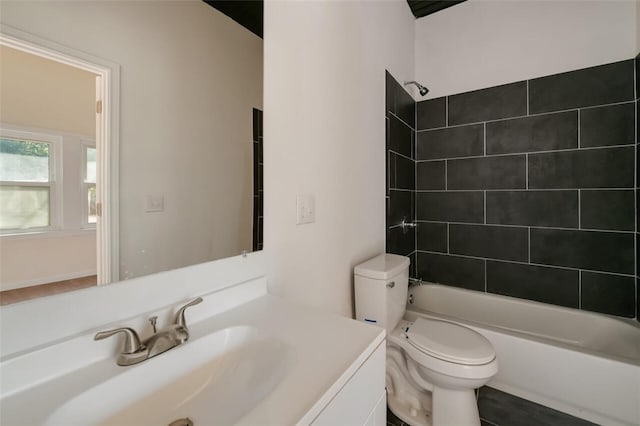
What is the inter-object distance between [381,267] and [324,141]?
74 cm

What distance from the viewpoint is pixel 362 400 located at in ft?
2.14

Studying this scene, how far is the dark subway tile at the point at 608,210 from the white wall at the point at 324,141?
53.8 inches

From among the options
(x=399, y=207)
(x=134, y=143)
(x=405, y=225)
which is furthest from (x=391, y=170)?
(x=134, y=143)

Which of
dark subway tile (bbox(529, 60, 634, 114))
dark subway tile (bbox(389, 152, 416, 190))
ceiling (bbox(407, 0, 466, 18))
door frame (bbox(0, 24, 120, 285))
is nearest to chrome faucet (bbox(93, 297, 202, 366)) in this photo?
door frame (bbox(0, 24, 120, 285))

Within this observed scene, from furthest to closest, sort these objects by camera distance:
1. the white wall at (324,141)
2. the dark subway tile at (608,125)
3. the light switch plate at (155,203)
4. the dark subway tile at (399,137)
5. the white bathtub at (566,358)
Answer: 1. the dark subway tile at (399,137)
2. the dark subway tile at (608,125)
3. the white bathtub at (566,358)
4. the white wall at (324,141)
5. the light switch plate at (155,203)

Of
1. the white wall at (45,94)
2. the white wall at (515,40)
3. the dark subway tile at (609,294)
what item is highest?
the white wall at (515,40)

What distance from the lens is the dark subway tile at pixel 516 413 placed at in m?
1.43

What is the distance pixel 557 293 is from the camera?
193 cm

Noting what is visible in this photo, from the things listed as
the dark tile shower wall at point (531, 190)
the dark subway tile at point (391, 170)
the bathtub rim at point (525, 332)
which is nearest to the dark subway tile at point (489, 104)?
the dark tile shower wall at point (531, 190)

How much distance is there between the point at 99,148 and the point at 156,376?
→ 1.79 feet

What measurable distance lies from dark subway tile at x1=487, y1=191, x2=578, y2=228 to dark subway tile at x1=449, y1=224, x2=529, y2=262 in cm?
7

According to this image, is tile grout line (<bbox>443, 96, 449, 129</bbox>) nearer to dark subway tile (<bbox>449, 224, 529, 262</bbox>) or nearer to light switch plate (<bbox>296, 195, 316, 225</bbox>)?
dark subway tile (<bbox>449, 224, 529, 262</bbox>)

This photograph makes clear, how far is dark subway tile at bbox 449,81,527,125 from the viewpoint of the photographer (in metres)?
2.03

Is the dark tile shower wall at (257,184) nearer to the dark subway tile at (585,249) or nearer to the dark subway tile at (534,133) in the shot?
the dark subway tile at (534,133)
